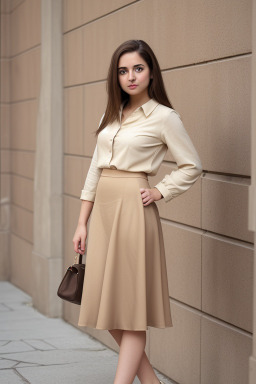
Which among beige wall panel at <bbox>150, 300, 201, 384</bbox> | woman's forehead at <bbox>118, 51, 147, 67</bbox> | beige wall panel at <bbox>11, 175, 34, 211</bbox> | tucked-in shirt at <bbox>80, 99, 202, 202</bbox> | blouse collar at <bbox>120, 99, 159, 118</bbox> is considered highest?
woman's forehead at <bbox>118, 51, 147, 67</bbox>

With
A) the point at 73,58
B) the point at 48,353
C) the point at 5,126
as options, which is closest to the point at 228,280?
the point at 48,353

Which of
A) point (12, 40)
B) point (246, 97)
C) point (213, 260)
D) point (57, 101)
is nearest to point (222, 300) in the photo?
point (213, 260)

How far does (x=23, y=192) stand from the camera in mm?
8766

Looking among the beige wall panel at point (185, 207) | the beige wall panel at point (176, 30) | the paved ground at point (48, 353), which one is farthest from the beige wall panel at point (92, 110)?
the paved ground at point (48, 353)

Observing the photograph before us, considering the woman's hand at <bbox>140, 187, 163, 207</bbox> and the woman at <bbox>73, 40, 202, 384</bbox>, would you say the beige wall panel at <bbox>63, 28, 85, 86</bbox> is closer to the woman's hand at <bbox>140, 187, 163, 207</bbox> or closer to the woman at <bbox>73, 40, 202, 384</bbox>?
the woman at <bbox>73, 40, 202, 384</bbox>

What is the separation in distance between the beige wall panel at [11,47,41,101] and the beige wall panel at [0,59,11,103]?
15 centimetres

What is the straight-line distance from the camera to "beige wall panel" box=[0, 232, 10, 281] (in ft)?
31.0

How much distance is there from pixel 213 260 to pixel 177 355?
81cm

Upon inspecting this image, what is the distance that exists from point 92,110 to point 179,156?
8.51ft

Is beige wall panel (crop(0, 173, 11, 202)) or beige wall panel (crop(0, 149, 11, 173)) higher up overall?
beige wall panel (crop(0, 149, 11, 173))

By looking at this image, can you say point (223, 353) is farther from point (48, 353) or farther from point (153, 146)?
point (48, 353)

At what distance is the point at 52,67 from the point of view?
282 inches

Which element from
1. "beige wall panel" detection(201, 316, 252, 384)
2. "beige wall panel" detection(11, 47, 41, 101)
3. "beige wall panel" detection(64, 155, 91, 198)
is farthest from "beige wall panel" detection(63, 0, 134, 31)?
"beige wall panel" detection(201, 316, 252, 384)

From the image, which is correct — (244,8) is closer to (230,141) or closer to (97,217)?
(230,141)
